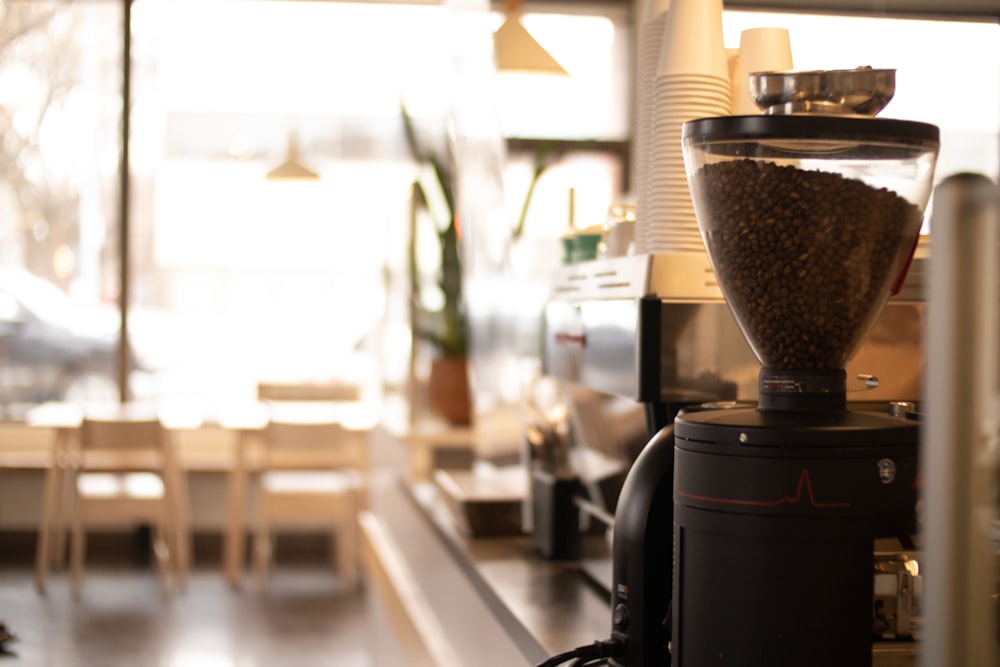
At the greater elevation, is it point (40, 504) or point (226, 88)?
point (226, 88)

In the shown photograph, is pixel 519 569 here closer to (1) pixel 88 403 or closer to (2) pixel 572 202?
(2) pixel 572 202

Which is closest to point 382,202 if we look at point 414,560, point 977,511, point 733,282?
point 414,560

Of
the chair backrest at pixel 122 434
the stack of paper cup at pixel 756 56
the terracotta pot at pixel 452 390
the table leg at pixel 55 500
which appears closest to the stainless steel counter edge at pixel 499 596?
the stack of paper cup at pixel 756 56

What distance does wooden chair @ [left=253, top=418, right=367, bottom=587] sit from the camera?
5402 mm

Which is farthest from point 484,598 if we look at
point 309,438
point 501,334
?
point 309,438

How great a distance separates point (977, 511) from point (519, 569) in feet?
4.07

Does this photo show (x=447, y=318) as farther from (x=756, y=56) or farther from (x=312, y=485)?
(x=756, y=56)

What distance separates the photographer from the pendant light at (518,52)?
320cm

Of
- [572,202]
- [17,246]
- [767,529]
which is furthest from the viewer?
[17,246]

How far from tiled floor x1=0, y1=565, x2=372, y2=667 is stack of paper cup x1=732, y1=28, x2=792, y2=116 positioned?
132 inches

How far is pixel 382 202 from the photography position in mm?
6863

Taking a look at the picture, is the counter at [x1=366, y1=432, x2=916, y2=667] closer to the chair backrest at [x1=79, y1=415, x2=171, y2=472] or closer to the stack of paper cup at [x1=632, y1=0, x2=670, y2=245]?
the stack of paper cup at [x1=632, y1=0, x2=670, y2=245]

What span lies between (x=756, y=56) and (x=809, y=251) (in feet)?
1.33

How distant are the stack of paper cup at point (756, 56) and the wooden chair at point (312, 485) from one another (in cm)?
435
